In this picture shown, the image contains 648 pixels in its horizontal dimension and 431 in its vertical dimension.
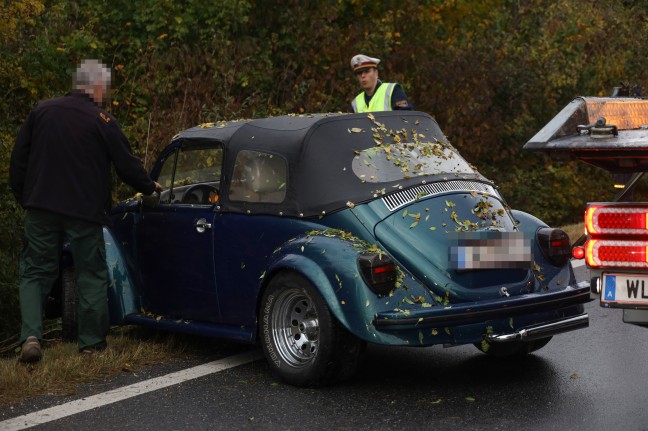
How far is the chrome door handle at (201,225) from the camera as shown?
746 cm

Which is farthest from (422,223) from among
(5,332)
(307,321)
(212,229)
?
(5,332)

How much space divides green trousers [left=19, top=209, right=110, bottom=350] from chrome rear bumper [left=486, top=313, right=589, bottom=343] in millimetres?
2616

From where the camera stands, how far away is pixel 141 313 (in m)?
8.00

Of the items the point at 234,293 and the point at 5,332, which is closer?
the point at 234,293

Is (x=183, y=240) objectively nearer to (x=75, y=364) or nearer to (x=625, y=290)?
(x=75, y=364)

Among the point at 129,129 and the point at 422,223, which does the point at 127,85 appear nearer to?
the point at 129,129

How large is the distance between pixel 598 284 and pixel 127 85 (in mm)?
10300

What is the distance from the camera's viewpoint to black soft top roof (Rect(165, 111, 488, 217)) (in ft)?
22.8

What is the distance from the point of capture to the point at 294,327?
6.82 m

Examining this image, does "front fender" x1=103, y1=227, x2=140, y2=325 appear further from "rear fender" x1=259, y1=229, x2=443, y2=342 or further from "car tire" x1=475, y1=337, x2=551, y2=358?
"car tire" x1=475, y1=337, x2=551, y2=358

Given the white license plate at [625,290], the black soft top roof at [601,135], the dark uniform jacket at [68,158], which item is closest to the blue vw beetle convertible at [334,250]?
the dark uniform jacket at [68,158]

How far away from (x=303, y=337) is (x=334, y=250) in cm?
59

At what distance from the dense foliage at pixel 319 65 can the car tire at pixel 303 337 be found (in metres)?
4.66

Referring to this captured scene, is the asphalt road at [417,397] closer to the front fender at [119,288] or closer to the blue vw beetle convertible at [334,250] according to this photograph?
the blue vw beetle convertible at [334,250]
